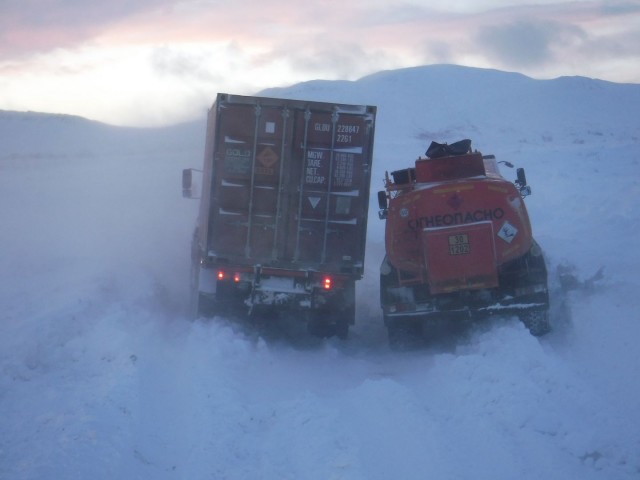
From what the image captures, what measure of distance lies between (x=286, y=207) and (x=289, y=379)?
2.73 meters

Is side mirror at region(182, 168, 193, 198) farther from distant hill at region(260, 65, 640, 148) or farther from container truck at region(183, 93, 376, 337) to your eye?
distant hill at region(260, 65, 640, 148)

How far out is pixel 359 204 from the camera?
991cm

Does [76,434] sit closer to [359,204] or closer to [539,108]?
[359,204]

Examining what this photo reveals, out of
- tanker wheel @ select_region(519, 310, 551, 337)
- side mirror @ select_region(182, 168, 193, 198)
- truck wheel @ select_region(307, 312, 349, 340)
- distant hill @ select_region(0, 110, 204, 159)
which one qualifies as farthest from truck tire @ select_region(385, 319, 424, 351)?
distant hill @ select_region(0, 110, 204, 159)

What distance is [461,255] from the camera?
8.95 m

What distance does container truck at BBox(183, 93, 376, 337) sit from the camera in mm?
9812

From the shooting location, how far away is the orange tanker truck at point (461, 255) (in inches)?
353

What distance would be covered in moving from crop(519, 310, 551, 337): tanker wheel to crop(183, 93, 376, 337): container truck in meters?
2.42

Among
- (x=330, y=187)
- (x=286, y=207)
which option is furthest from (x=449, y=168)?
(x=286, y=207)

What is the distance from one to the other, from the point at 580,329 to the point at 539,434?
352 centimetres

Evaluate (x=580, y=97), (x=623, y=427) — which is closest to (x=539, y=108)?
(x=580, y=97)

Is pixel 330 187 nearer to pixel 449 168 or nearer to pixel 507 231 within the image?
pixel 449 168

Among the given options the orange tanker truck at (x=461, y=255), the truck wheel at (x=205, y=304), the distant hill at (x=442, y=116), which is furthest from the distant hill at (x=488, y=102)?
the truck wheel at (x=205, y=304)

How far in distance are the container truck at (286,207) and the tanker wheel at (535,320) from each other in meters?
2.42
